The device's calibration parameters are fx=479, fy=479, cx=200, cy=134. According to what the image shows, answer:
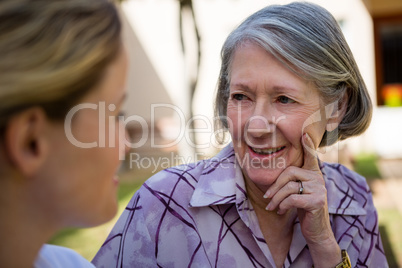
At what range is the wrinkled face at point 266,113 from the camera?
220 centimetres

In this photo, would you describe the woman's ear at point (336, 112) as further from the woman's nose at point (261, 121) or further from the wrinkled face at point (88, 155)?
the wrinkled face at point (88, 155)

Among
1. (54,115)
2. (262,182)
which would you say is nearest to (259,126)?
(262,182)

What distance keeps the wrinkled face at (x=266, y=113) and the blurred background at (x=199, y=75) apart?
6.62 metres

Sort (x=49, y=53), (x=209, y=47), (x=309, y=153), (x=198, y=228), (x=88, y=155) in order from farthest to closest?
(x=209, y=47), (x=309, y=153), (x=198, y=228), (x=88, y=155), (x=49, y=53)

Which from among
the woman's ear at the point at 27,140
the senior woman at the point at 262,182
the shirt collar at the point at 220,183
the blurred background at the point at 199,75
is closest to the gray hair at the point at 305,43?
the senior woman at the point at 262,182

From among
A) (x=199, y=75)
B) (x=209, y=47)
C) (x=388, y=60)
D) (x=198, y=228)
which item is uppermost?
(x=209, y=47)

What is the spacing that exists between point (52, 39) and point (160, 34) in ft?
40.6

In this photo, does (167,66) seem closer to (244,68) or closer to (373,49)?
(373,49)

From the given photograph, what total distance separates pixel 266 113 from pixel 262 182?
320mm

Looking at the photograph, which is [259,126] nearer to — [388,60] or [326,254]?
[326,254]

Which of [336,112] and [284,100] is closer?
[284,100]

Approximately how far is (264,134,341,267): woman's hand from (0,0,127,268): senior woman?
1.06 meters

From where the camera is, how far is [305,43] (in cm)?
219

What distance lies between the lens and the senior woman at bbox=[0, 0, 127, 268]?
1057mm
